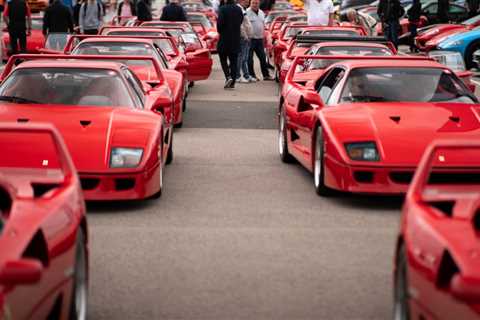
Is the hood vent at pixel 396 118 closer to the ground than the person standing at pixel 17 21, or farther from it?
farther from it

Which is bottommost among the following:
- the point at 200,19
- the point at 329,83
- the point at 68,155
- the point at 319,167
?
the point at 200,19

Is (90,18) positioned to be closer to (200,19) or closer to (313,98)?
(200,19)

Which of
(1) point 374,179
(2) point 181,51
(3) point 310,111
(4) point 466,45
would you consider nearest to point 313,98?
(3) point 310,111

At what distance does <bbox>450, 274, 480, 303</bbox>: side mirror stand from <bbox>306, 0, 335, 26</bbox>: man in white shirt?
24.8 metres

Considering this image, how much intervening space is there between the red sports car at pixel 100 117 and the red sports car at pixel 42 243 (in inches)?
154

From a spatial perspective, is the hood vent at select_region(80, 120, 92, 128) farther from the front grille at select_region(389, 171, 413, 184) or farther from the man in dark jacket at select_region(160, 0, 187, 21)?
the man in dark jacket at select_region(160, 0, 187, 21)

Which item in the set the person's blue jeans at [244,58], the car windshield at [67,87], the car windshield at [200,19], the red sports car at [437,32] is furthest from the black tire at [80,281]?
the car windshield at [200,19]

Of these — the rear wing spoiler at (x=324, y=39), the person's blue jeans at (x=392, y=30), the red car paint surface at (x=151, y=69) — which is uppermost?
the red car paint surface at (x=151, y=69)

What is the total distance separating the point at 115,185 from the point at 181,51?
1341 cm

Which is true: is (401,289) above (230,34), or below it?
above

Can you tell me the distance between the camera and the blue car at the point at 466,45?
32406mm

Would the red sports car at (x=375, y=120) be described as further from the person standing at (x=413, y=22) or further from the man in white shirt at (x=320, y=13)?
the person standing at (x=413, y=22)

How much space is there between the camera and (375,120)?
12367 millimetres

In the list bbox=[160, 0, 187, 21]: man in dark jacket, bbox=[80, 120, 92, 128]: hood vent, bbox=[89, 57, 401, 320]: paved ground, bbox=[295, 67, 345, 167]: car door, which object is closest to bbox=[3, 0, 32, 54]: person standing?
bbox=[160, 0, 187, 21]: man in dark jacket
